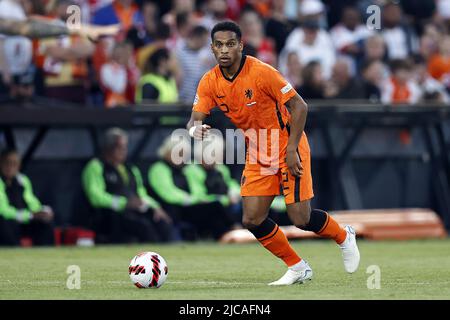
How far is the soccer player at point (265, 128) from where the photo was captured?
10578 mm

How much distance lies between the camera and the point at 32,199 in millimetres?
17062

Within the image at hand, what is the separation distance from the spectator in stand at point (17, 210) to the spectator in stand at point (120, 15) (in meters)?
2.78

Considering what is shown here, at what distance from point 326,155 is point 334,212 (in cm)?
99

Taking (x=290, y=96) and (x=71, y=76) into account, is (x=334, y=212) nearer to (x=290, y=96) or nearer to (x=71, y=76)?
(x=71, y=76)

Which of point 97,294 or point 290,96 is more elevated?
point 290,96

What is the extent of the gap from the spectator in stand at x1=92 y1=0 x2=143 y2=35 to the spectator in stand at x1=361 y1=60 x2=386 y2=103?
390cm

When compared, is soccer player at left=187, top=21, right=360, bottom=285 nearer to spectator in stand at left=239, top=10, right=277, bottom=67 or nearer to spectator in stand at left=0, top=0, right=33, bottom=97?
spectator in stand at left=0, top=0, right=33, bottom=97

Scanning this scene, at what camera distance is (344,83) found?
1986cm

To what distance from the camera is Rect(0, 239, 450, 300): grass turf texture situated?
9.81 m

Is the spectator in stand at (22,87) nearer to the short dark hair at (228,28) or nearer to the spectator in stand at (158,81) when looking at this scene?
the spectator in stand at (158,81)

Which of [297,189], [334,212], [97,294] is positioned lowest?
[334,212]
